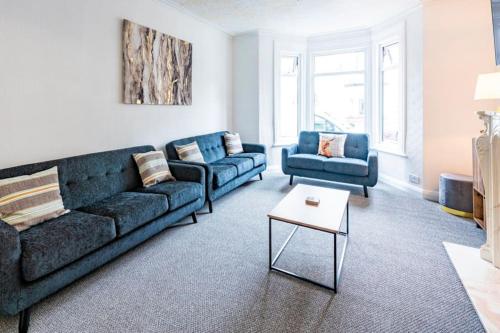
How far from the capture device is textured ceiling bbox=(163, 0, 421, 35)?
3.79 m

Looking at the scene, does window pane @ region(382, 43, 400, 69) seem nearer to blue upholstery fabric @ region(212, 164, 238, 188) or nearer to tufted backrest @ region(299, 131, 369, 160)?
tufted backrest @ region(299, 131, 369, 160)

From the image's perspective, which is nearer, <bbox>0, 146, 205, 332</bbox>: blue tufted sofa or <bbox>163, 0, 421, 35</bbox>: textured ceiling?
<bbox>0, 146, 205, 332</bbox>: blue tufted sofa

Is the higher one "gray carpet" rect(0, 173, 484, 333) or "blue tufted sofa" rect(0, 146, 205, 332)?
"blue tufted sofa" rect(0, 146, 205, 332)

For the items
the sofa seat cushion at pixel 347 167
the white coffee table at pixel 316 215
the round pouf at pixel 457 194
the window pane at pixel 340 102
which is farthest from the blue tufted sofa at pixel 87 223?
the window pane at pixel 340 102

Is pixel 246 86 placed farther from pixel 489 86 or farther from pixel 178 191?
pixel 489 86

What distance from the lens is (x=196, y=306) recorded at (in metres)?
1.76

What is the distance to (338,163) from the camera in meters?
4.07

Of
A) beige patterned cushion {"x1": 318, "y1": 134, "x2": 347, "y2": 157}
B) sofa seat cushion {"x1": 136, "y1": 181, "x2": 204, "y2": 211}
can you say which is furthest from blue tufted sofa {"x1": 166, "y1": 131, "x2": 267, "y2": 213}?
beige patterned cushion {"x1": 318, "y1": 134, "x2": 347, "y2": 157}

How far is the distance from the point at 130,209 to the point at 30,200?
68cm

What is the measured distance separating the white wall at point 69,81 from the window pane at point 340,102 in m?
3.10

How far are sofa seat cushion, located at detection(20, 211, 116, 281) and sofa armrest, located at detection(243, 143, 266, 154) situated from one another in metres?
3.12

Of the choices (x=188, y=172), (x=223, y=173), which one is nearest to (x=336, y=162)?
(x=223, y=173)

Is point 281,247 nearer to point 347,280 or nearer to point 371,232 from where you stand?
point 347,280

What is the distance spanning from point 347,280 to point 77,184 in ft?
8.04
